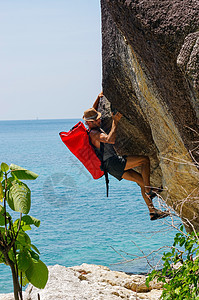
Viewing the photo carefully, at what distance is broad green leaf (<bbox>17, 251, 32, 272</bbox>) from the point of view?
362 cm

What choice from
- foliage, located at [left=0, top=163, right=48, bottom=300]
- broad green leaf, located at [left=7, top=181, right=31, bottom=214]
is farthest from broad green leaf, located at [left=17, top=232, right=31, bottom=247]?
broad green leaf, located at [left=7, top=181, right=31, bottom=214]

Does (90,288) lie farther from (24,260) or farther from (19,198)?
(19,198)

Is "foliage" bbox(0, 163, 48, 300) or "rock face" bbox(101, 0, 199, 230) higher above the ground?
"rock face" bbox(101, 0, 199, 230)

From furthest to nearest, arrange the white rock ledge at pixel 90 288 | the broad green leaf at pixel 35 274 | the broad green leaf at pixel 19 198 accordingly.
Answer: the white rock ledge at pixel 90 288, the broad green leaf at pixel 35 274, the broad green leaf at pixel 19 198

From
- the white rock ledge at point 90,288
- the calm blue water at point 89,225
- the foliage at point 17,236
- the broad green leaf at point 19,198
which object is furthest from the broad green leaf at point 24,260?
the calm blue water at point 89,225

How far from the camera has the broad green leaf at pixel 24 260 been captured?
3.62 meters

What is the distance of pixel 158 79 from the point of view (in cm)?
469

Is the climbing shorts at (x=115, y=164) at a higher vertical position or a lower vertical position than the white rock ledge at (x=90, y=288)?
higher

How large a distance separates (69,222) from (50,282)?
1405 centimetres

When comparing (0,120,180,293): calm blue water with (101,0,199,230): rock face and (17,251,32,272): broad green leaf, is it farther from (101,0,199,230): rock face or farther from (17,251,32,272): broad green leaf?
(17,251,32,272): broad green leaf

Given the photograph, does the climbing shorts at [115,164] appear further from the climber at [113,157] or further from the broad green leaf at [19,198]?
the broad green leaf at [19,198]

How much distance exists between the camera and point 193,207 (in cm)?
648

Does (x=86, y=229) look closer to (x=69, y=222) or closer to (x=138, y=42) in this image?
(x=69, y=222)

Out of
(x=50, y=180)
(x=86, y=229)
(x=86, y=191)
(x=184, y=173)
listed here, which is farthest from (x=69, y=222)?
(x=184, y=173)
